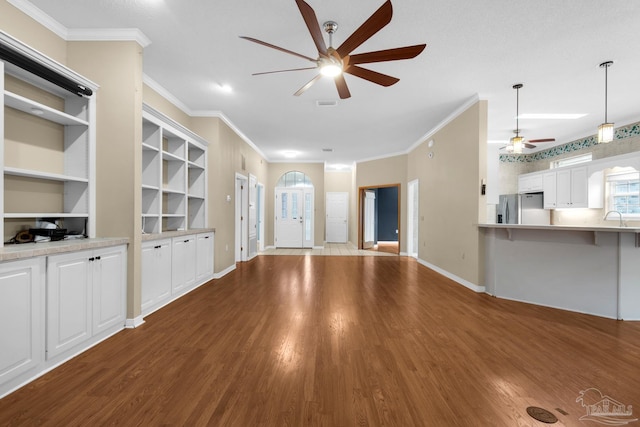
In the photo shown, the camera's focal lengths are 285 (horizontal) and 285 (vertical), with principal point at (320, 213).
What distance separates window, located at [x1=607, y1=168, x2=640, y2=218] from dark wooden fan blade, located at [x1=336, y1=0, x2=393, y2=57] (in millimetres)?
5858

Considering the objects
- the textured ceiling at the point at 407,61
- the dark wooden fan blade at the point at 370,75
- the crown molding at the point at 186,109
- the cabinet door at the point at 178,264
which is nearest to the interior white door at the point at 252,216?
the crown molding at the point at 186,109

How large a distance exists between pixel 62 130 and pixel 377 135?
17.6ft

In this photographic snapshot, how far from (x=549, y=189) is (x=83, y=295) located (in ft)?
27.3

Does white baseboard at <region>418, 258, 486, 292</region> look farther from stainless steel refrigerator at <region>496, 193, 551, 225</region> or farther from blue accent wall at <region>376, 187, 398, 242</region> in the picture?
blue accent wall at <region>376, 187, 398, 242</region>

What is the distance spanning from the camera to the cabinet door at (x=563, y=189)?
6.02 metres

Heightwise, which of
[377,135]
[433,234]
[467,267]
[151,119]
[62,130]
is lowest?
[467,267]

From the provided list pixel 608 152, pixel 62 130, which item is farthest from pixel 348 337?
pixel 608 152

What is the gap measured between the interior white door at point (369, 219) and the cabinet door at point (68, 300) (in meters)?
7.84

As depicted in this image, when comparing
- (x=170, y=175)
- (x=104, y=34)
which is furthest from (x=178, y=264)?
(x=104, y=34)

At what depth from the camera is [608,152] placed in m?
5.58

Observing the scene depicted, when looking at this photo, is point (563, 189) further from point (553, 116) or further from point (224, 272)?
point (224, 272)

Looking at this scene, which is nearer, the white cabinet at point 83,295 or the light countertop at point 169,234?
the white cabinet at point 83,295

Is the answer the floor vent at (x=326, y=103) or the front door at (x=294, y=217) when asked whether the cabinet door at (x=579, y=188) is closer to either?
the floor vent at (x=326, y=103)

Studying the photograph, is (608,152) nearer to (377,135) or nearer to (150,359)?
(377,135)
